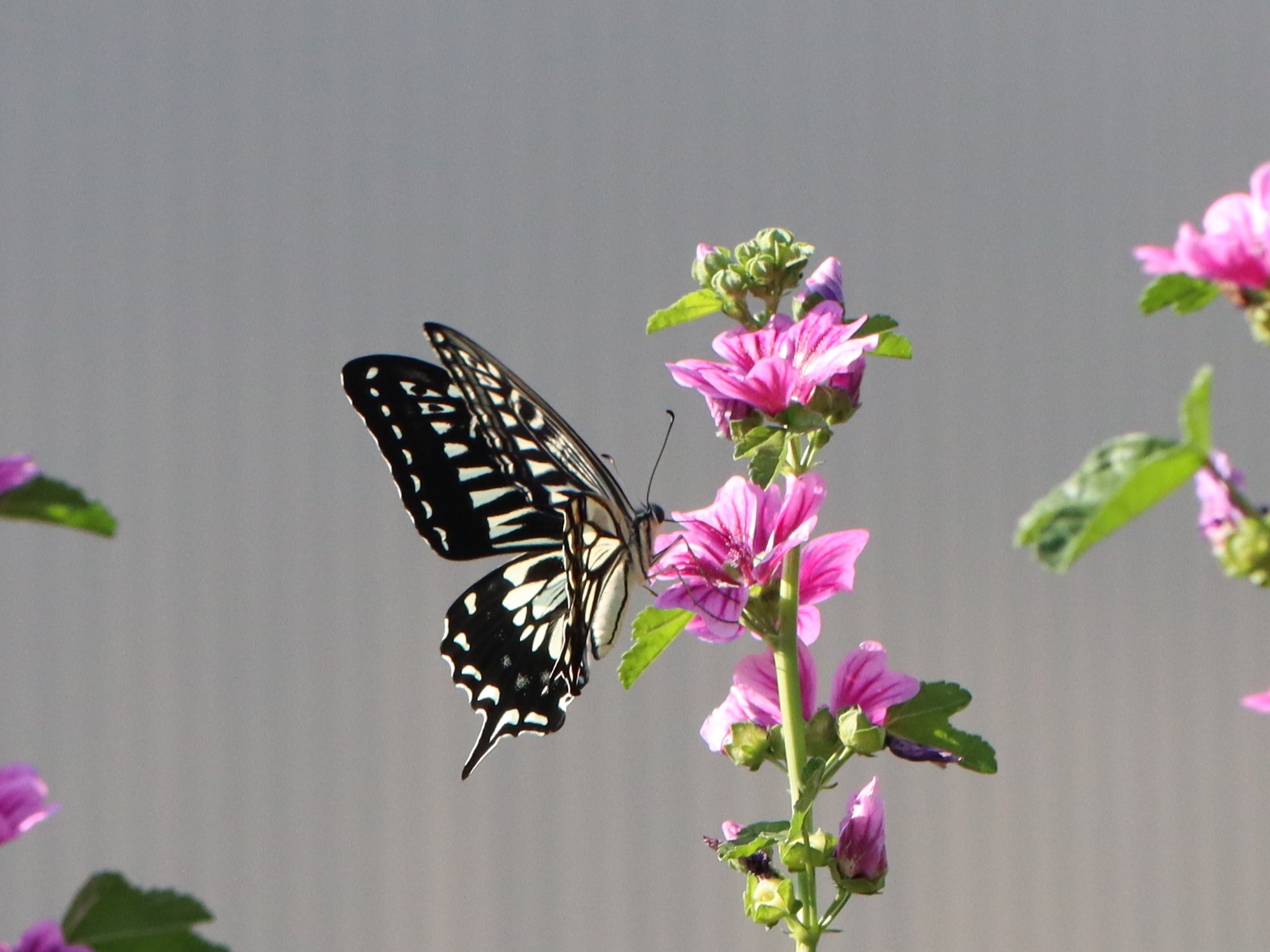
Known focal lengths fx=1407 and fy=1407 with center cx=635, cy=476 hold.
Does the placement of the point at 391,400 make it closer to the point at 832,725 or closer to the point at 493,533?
the point at 493,533

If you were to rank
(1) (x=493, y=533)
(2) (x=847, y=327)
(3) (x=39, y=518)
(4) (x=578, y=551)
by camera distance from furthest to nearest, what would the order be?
(1) (x=493, y=533) < (4) (x=578, y=551) < (2) (x=847, y=327) < (3) (x=39, y=518)

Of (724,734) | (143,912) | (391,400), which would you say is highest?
(391,400)

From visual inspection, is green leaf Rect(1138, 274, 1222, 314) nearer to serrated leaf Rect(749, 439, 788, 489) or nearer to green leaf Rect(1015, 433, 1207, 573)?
green leaf Rect(1015, 433, 1207, 573)

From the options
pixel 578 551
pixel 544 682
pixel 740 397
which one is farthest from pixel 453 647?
pixel 740 397

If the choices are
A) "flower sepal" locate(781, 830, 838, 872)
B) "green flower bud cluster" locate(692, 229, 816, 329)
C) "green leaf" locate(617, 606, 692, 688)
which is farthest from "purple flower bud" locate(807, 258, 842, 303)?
"flower sepal" locate(781, 830, 838, 872)

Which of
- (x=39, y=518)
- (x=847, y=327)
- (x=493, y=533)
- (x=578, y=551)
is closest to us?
(x=39, y=518)

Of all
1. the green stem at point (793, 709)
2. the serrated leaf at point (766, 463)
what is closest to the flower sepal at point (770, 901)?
the green stem at point (793, 709)

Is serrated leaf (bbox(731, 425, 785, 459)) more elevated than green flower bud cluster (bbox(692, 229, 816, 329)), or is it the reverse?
green flower bud cluster (bbox(692, 229, 816, 329))
